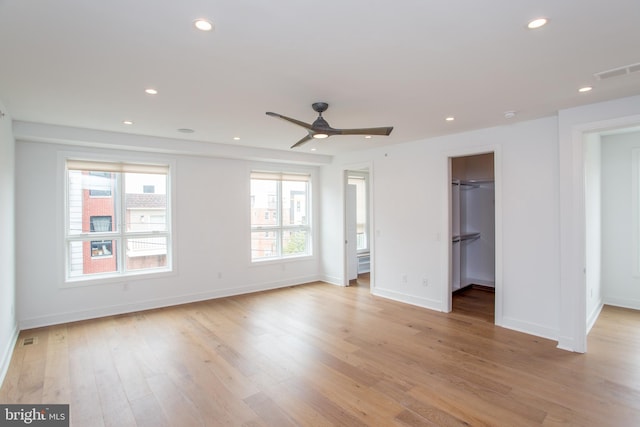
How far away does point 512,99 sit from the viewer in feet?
10.6

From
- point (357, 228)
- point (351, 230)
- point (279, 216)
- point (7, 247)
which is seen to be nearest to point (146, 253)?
point (7, 247)

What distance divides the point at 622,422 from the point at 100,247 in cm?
612

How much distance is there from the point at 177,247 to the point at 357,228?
4159mm

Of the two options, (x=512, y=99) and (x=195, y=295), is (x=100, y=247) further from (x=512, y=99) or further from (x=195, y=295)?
(x=512, y=99)

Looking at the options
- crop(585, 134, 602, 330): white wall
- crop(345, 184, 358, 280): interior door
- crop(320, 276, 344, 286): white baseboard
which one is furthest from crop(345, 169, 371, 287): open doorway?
crop(585, 134, 602, 330): white wall

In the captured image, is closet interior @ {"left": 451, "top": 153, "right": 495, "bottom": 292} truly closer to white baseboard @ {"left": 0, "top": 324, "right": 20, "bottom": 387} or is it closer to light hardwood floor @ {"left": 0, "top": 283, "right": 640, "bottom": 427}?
light hardwood floor @ {"left": 0, "top": 283, "right": 640, "bottom": 427}

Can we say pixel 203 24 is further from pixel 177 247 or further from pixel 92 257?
pixel 92 257

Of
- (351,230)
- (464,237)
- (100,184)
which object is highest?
(100,184)

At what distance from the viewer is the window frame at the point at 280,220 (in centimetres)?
630

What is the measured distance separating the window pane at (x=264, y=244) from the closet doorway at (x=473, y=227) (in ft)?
11.2

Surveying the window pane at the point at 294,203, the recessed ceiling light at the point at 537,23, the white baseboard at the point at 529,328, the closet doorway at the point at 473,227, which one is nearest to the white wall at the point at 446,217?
the white baseboard at the point at 529,328

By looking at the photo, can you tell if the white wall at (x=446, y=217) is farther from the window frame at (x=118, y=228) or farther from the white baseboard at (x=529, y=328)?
the window frame at (x=118, y=228)

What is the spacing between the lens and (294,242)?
689 cm

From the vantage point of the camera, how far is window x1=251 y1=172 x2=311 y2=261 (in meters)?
6.38
